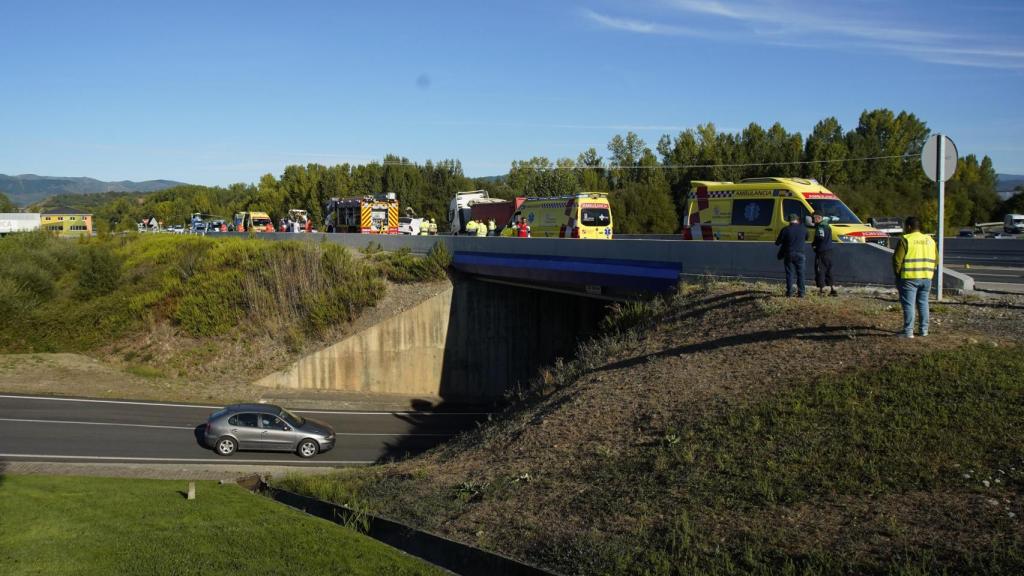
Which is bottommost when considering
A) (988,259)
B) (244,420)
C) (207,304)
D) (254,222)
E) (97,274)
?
(244,420)

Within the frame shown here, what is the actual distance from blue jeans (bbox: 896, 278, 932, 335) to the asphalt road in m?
15.1

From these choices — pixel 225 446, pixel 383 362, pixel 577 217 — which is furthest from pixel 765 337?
pixel 383 362

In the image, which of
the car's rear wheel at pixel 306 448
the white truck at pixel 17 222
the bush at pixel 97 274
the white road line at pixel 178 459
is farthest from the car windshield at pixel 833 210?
the white truck at pixel 17 222

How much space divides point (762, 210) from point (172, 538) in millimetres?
16846

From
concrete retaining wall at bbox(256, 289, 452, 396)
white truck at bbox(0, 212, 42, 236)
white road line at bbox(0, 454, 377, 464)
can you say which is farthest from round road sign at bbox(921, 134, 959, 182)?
white truck at bbox(0, 212, 42, 236)

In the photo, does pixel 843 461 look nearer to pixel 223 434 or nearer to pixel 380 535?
pixel 380 535

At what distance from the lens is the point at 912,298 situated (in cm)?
1223

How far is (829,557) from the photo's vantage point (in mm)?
7473

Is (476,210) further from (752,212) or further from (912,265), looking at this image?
(912,265)

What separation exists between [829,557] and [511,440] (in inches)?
293

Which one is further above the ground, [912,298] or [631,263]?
[631,263]

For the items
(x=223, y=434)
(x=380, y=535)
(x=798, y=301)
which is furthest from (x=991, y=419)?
(x=223, y=434)

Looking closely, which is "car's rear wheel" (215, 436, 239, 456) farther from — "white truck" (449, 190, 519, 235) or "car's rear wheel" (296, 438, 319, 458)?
"white truck" (449, 190, 519, 235)

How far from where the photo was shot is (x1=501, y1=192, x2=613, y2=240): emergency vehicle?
31891mm
